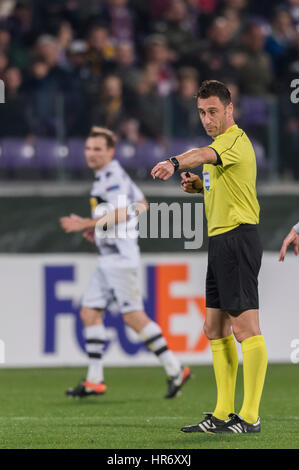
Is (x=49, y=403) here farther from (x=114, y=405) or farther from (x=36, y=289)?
(x=36, y=289)

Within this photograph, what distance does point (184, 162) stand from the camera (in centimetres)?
557

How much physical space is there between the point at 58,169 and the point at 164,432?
570 cm

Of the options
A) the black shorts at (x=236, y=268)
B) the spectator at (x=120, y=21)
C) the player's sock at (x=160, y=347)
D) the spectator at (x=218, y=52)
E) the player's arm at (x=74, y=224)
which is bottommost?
the player's sock at (x=160, y=347)

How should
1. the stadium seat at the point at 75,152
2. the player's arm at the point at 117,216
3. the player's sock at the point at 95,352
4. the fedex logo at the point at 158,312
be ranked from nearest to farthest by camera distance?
1. the player's arm at the point at 117,216
2. the player's sock at the point at 95,352
3. the fedex logo at the point at 158,312
4. the stadium seat at the point at 75,152

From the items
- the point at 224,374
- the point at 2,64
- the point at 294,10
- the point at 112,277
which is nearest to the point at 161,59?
the point at 2,64

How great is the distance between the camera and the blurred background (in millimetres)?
11219

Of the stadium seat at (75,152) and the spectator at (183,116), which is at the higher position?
the spectator at (183,116)

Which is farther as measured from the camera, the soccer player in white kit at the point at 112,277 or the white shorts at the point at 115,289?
the white shorts at the point at 115,289

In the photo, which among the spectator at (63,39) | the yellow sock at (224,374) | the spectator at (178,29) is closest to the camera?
the yellow sock at (224,374)

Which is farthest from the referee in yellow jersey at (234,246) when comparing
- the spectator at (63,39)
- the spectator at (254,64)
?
the spectator at (254,64)

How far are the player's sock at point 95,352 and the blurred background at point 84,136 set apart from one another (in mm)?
2093

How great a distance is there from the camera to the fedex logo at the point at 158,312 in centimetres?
1105

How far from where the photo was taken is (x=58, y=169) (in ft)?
38.4

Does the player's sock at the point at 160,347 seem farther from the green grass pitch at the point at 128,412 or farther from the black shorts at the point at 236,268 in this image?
the black shorts at the point at 236,268
